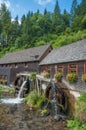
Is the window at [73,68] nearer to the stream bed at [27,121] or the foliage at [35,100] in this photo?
the foliage at [35,100]

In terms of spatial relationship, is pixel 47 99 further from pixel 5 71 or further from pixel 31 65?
pixel 5 71

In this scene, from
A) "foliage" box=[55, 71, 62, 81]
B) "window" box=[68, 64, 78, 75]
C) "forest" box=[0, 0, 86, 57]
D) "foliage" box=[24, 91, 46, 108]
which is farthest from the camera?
"forest" box=[0, 0, 86, 57]

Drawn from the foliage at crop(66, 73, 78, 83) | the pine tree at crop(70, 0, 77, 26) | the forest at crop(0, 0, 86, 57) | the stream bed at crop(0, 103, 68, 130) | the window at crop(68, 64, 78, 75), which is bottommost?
the stream bed at crop(0, 103, 68, 130)

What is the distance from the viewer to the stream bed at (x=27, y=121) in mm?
13453

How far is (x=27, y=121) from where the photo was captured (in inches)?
594

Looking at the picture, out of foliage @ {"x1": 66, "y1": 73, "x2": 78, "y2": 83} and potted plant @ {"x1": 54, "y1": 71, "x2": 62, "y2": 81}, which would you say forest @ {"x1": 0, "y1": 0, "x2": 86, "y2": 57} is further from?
foliage @ {"x1": 66, "y1": 73, "x2": 78, "y2": 83}

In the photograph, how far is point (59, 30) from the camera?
71250mm

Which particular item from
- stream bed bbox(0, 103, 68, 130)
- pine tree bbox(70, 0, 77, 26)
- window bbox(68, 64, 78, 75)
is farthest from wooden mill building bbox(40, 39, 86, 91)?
pine tree bbox(70, 0, 77, 26)

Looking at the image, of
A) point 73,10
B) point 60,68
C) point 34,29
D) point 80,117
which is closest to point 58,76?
point 60,68

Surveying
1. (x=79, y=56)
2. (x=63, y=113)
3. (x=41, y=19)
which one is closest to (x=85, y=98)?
(x=63, y=113)

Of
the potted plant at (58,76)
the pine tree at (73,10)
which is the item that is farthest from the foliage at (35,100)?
the pine tree at (73,10)

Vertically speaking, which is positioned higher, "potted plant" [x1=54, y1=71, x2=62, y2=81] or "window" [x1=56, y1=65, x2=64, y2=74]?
"window" [x1=56, y1=65, x2=64, y2=74]

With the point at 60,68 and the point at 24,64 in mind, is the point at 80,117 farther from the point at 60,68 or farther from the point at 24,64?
the point at 24,64

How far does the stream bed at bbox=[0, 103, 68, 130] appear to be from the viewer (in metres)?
13.5
